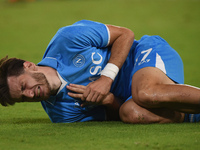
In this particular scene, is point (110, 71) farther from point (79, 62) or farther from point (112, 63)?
point (79, 62)

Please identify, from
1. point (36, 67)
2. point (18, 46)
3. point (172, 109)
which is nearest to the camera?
point (172, 109)

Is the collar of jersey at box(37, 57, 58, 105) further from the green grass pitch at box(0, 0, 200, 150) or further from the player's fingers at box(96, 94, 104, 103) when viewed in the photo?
the player's fingers at box(96, 94, 104, 103)

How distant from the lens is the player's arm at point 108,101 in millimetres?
1828

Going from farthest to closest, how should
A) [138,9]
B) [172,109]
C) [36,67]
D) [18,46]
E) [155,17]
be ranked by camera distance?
[138,9] < [155,17] < [18,46] < [36,67] < [172,109]

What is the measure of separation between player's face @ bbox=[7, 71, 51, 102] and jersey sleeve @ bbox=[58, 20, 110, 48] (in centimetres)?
24

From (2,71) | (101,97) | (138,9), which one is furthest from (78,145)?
(138,9)

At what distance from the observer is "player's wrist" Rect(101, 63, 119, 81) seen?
1849mm

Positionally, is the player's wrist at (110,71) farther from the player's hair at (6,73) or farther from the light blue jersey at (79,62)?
the player's hair at (6,73)

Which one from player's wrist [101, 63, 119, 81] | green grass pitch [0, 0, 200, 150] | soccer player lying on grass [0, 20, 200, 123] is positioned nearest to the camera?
green grass pitch [0, 0, 200, 150]

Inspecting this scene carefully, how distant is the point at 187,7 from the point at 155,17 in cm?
90

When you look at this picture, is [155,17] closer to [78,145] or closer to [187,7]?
[187,7]

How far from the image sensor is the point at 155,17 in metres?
7.55

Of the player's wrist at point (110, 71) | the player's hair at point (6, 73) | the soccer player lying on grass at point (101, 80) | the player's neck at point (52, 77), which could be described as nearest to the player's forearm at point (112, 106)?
the soccer player lying on grass at point (101, 80)

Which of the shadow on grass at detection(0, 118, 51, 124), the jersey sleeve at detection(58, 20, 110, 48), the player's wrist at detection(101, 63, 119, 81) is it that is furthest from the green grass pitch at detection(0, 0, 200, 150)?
the jersey sleeve at detection(58, 20, 110, 48)
